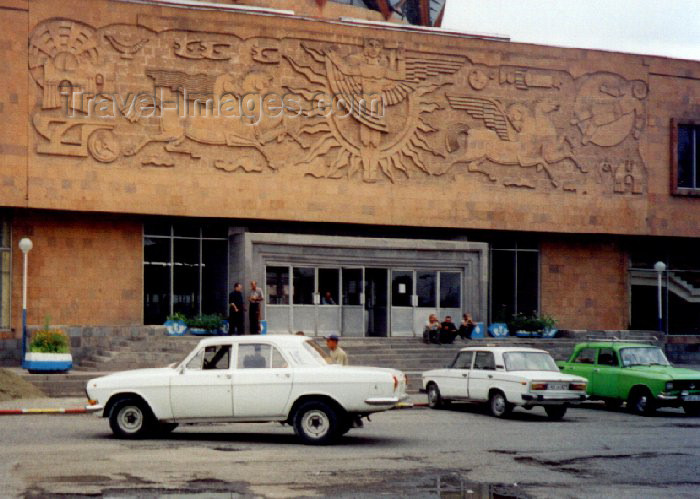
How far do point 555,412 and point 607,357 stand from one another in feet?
8.58

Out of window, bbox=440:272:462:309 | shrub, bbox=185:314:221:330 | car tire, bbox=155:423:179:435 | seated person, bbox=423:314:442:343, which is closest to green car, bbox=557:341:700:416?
car tire, bbox=155:423:179:435

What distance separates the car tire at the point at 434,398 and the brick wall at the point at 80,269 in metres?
13.7

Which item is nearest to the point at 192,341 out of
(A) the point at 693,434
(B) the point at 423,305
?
(B) the point at 423,305

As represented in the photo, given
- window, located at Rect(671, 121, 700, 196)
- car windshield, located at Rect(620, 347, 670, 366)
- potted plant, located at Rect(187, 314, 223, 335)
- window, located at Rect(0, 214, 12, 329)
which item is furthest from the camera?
window, located at Rect(671, 121, 700, 196)

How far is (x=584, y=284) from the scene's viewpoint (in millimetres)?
→ 39375

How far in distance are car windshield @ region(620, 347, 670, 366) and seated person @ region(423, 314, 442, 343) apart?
11.7 m

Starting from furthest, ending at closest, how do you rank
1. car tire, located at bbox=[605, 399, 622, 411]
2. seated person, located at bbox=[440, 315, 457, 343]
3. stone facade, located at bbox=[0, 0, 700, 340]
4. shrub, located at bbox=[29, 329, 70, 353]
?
seated person, located at bbox=[440, 315, 457, 343], stone facade, located at bbox=[0, 0, 700, 340], shrub, located at bbox=[29, 329, 70, 353], car tire, located at bbox=[605, 399, 622, 411]

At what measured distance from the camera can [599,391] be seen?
74.5ft

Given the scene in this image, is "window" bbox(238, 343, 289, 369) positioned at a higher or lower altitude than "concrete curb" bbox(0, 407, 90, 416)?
higher

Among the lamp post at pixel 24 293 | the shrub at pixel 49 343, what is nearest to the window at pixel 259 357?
the shrub at pixel 49 343

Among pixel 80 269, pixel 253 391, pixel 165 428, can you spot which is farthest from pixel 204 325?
pixel 253 391

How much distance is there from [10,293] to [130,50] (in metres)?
8.33

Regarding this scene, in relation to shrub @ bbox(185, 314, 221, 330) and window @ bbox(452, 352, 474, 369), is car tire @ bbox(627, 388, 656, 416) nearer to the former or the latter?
window @ bbox(452, 352, 474, 369)

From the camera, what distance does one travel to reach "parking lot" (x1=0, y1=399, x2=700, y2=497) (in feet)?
37.8
